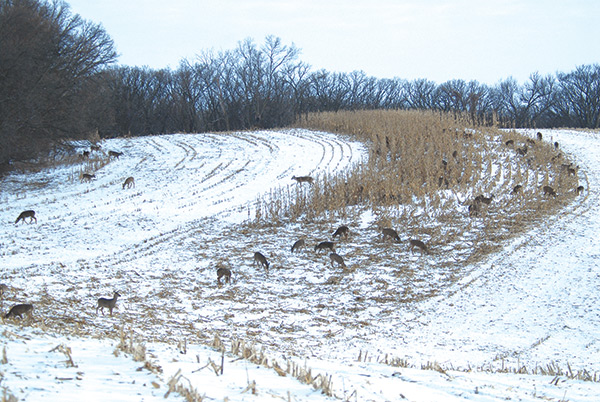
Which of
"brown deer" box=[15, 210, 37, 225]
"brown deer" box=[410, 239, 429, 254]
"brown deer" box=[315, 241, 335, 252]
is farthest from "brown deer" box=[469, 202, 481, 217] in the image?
"brown deer" box=[15, 210, 37, 225]

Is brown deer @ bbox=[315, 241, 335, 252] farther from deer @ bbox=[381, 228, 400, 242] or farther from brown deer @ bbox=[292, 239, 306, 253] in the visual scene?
deer @ bbox=[381, 228, 400, 242]

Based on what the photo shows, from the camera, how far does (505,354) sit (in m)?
8.16

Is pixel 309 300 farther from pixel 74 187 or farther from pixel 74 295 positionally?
pixel 74 187

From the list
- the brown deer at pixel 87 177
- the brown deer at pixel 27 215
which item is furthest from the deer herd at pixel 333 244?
the brown deer at pixel 87 177

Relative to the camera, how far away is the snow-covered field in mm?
4914

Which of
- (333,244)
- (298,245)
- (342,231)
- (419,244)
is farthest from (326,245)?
(419,244)

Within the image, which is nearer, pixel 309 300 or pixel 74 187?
pixel 309 300

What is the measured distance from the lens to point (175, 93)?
214 ft

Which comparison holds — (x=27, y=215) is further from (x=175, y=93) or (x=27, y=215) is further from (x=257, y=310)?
(x=175, y=93)

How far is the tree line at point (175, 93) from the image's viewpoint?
21953 mm

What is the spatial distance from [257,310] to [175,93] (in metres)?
59.5

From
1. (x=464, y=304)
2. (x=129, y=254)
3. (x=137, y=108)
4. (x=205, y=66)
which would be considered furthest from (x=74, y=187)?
(x=205, y=66)

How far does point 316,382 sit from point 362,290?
6.12 m

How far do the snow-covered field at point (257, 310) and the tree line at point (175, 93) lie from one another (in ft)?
20.1
